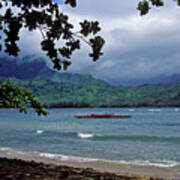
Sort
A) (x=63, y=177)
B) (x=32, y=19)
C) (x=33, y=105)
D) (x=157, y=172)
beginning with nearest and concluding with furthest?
1. (x=32, y=19)
2. (x=33, y=105)
3. (x=63, y=177)
4. (x=157, y=172)

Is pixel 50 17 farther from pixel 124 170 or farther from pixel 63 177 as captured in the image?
pixel 124 170

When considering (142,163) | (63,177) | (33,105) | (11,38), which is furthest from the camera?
(142,163)

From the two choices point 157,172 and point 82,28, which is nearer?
point 82,28

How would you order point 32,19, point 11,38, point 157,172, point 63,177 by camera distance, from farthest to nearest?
point 157,172
point 63,177
point 11,38
point 32,19

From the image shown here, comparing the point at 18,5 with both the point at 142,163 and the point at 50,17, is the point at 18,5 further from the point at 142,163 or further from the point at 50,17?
the point at 142,163

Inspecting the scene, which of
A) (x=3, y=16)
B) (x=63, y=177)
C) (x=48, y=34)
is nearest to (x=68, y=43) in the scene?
(x=48, y=34)

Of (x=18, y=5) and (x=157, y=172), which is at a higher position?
(x=18, y=5)

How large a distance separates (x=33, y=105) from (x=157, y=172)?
9.23m

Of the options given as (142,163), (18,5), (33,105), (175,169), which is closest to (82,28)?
(18,5)

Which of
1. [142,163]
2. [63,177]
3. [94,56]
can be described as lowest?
[142,163]

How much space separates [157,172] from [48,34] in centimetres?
1083

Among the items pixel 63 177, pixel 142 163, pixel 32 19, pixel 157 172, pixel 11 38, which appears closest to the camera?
pixel 32 19

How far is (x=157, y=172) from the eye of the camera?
530 inches

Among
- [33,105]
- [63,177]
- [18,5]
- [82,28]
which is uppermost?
[18,5]
